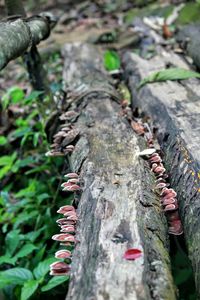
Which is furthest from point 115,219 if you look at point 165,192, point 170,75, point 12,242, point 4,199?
point 170,75

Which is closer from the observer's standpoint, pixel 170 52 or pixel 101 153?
pixel 101 153

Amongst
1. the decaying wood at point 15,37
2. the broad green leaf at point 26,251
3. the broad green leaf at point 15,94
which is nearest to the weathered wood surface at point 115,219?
the broad green leaf at point 26,251

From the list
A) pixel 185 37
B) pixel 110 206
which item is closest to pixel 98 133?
pixel 110 206

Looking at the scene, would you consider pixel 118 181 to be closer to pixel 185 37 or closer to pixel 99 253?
pixel 99 253

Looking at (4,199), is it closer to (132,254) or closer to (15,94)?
(15,94)

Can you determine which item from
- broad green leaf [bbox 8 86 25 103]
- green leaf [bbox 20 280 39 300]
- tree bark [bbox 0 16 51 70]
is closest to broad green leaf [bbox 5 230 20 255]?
green leaf [bbox 20 280 39 300]
